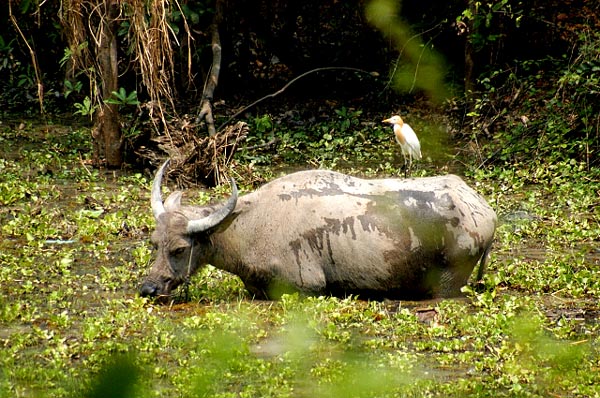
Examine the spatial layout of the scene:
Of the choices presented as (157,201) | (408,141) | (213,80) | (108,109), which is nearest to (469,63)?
(408,141)

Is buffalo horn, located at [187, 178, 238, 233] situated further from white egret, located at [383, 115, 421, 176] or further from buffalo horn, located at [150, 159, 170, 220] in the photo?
white egret, located at [383, 115, 421, 176]

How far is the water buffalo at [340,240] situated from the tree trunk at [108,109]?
4581 millimetres

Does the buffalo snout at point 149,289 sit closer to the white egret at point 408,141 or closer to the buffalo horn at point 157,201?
the buffalo horn at point 157,201

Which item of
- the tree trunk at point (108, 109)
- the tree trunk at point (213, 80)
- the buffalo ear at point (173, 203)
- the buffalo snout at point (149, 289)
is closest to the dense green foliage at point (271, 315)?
the buffalo snout at point (149, 289)

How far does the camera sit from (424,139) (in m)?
13.3

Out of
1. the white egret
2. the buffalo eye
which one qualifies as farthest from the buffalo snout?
the white egret

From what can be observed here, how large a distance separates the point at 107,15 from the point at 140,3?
89cm

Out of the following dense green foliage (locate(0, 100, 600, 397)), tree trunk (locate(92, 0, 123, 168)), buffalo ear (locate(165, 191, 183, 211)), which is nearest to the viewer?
dense green foliage (locate(0, 100, 600, 397))

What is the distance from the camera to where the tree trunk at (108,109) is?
11.3 m

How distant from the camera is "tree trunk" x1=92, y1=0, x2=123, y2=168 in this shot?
11328 mm

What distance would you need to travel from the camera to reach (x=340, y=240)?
7043 millimetres

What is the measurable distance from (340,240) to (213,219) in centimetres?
92

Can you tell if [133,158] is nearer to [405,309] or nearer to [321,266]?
[321,266]

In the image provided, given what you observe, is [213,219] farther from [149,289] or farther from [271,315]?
[271,315]
